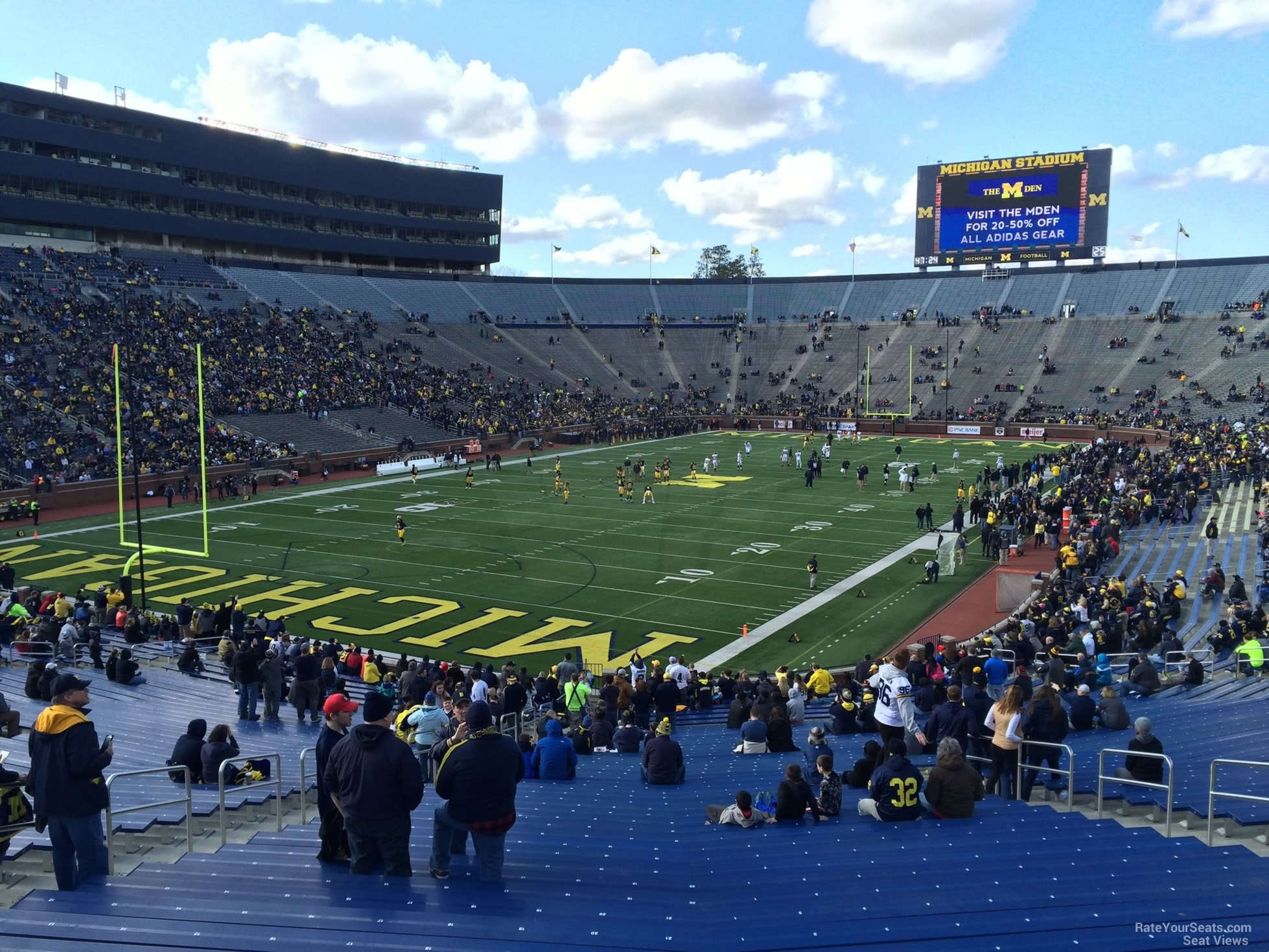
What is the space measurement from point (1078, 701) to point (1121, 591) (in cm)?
906

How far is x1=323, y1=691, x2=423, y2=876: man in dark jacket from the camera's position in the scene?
548 cm

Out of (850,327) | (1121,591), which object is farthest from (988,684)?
(850,327)

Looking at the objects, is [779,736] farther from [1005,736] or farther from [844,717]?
[1005,736]

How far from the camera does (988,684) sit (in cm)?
1384

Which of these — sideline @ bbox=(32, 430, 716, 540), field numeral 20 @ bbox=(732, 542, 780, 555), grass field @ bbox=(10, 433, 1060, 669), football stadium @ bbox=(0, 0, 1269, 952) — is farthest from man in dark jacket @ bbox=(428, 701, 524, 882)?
sideline @ bbox=(32, 430, 716, 540)

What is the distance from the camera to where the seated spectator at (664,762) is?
1030cm

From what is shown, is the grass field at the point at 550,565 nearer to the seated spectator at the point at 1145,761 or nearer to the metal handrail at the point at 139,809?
the seated spectator at the point at 1145,761

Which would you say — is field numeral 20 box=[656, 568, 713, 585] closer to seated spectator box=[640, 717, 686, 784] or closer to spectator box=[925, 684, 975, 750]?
seated spectator box=[640, 717, 686, 784]

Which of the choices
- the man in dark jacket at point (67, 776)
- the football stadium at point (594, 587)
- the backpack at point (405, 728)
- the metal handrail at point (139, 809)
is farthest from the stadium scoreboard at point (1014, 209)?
the man in dark jacket at point (67, 776)

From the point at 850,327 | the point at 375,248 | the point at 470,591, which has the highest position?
the point at 375,248

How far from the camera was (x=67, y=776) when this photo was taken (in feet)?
19.2

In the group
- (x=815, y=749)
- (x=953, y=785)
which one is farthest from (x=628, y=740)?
(x=953, y=785)

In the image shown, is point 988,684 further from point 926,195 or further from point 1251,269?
point 1251,269

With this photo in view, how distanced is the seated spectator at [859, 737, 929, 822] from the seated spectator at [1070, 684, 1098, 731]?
14.0 ft
